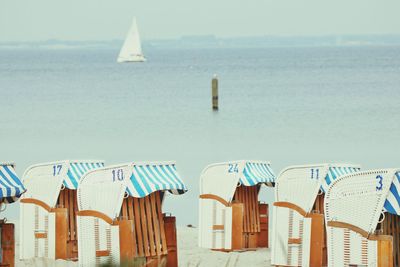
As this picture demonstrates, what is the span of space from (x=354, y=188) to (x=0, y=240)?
11.2 ft

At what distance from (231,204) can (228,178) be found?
12.7 inches

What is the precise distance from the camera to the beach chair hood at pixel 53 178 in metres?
14.2

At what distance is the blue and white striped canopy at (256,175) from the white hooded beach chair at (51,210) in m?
1.67

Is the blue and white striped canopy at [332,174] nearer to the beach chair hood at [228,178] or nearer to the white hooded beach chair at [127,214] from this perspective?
the beach chair hood at [228,178]

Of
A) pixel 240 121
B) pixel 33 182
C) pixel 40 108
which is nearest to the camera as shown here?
pixel 33 182

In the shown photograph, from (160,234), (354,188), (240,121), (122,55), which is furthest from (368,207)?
(122,55)

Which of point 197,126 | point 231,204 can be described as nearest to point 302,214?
point 231,204

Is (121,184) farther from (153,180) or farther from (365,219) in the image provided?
(365,219)

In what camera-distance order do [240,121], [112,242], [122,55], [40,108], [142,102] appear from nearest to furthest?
1. [112,242]
2. [240,121]
3. [40,108]
4. [142,102]
5. [122,55]

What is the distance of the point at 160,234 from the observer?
41.2ft

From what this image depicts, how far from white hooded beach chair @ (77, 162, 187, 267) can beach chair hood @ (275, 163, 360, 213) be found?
61.5 inches

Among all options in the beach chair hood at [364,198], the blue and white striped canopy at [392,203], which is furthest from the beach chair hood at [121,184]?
the blue and white striped canopy at [392,203]

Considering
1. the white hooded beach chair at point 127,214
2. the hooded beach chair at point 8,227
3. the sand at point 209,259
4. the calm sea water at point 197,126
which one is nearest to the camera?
the white hooded beach chair at point 127,214

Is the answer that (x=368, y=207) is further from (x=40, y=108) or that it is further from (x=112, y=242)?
(x=40, y=108)
